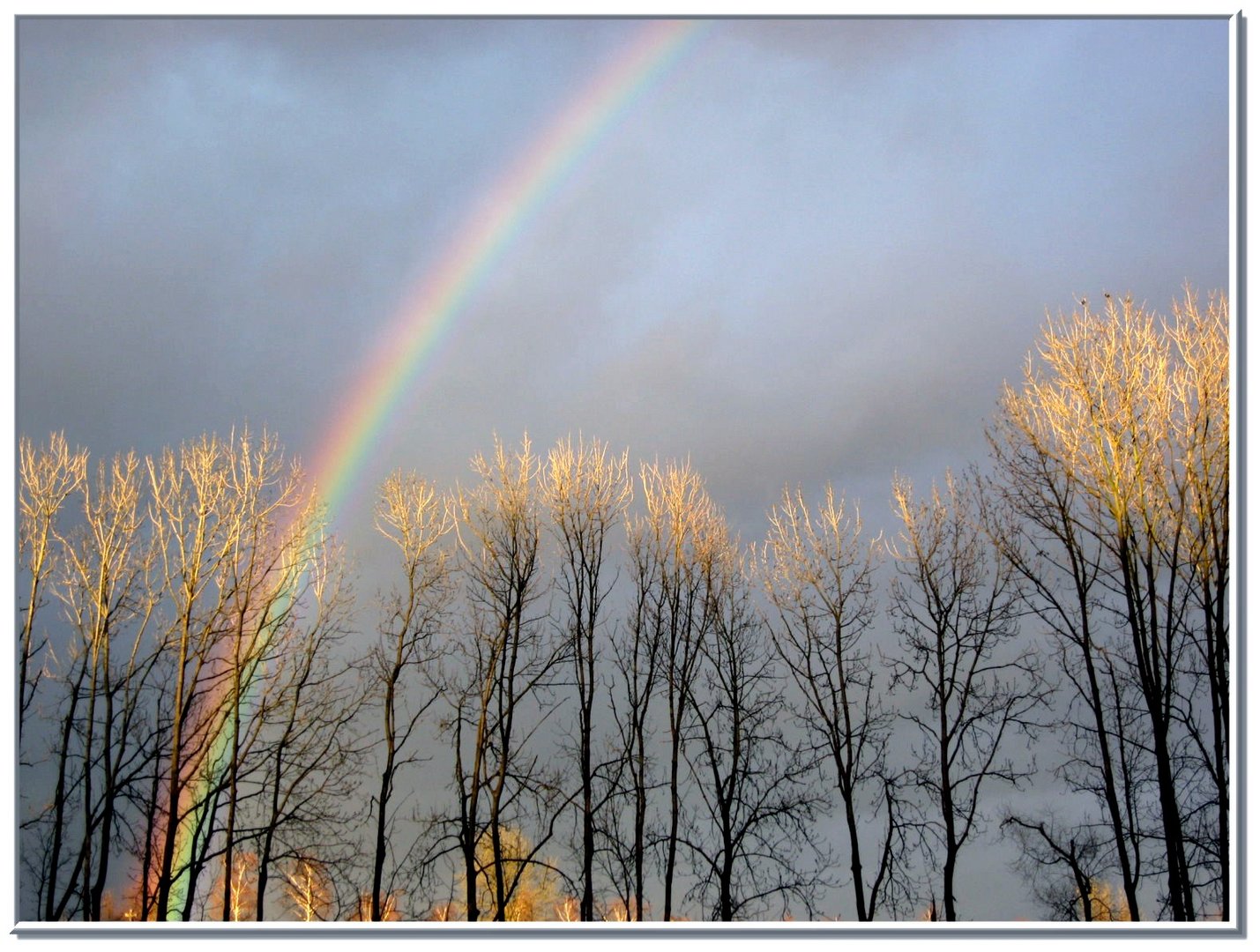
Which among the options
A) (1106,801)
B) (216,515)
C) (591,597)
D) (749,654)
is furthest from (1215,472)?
(216,515)

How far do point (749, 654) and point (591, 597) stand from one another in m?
2.64

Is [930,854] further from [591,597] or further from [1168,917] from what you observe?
[591,597]

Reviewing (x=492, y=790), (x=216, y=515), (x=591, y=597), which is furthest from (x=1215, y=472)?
(x=216, y=515)

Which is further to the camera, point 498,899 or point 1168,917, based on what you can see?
point 498,899

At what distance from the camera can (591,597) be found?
52.1ft

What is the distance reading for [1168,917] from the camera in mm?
11906

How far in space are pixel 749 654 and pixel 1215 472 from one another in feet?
22.9
